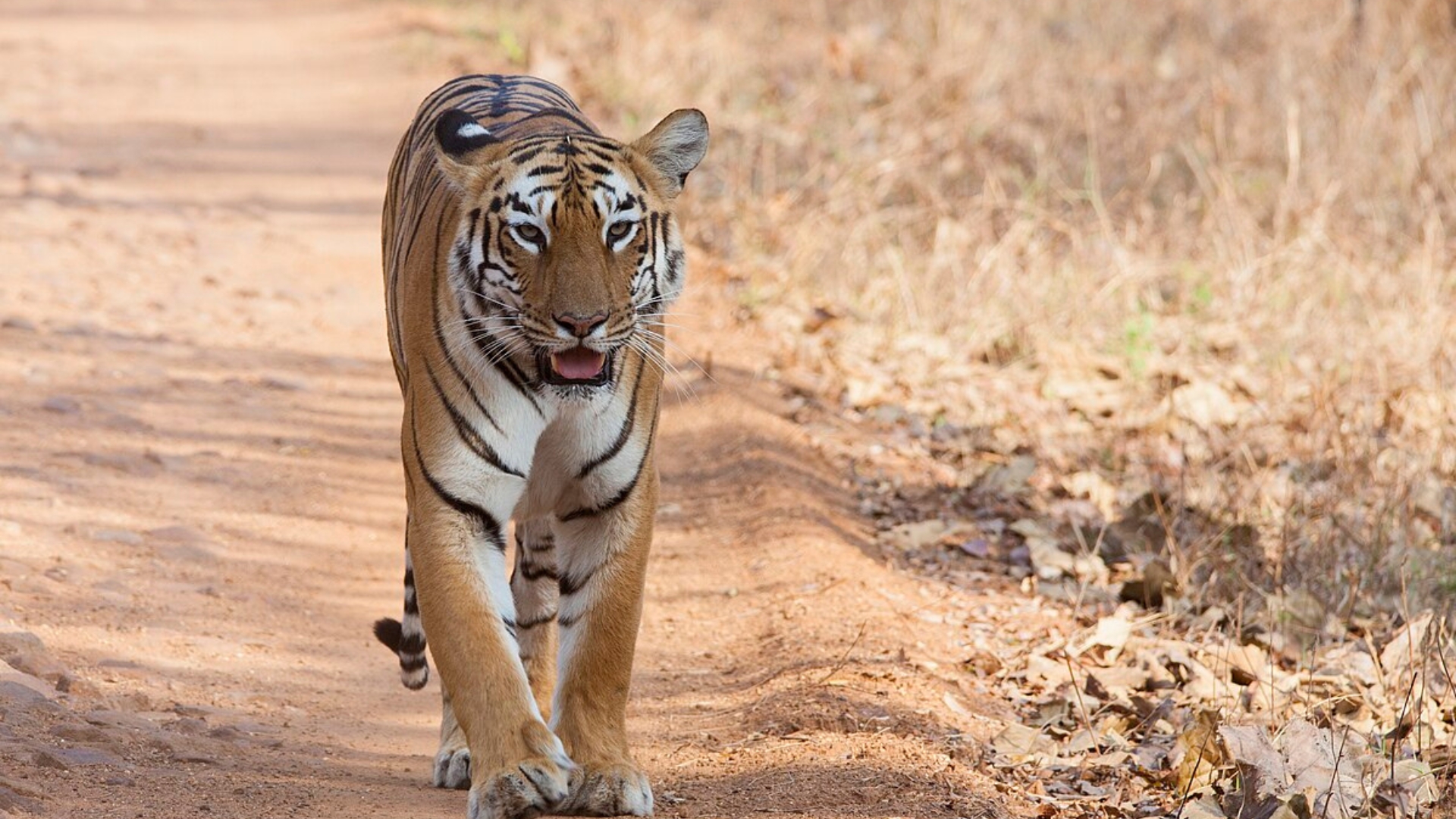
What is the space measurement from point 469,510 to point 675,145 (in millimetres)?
917

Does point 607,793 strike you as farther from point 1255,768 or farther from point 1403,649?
point 1403,649

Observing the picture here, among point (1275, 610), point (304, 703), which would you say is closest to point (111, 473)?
point (304, 703)

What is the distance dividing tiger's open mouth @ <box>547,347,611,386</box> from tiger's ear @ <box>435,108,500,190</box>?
455 mm

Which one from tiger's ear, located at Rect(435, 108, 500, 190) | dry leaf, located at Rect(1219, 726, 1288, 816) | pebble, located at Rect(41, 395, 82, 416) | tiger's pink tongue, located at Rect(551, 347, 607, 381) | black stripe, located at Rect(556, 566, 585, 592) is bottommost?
dry leaf, located at Rect(1219, 726, 1288, 816)

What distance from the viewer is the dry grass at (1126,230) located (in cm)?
530

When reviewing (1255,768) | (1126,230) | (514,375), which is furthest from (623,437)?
(1126,230)

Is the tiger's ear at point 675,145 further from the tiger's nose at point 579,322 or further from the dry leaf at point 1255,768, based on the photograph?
the dry leaf at point 1255,768

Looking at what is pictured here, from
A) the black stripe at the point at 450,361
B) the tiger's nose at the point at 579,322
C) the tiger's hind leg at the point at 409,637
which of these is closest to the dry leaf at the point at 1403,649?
the tiger's nose at the point at 579,322

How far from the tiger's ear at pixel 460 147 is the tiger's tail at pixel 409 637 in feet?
3.32

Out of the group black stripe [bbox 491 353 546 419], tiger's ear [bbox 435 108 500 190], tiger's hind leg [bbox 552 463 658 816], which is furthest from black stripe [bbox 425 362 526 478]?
tiger's ear [bbox 435 108 500 190]

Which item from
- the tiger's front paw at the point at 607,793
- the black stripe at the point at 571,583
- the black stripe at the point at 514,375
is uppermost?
the black stripe at the point at 514,375

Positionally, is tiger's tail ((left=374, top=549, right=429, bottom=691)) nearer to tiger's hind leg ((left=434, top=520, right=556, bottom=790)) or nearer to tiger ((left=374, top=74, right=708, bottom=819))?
tiger's hind leg ((left=434, top=520, right=556, bottom=790))

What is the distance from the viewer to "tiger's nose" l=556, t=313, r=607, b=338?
3.14 meters

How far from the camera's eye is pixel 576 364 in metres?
3.24
